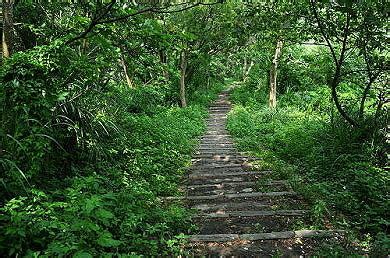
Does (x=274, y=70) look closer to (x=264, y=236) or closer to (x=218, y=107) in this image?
(x=218, y=107)

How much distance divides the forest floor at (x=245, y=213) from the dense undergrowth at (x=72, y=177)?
342mm

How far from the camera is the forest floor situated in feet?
11.4

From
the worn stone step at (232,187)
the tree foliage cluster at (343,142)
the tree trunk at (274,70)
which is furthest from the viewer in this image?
the tree trunk at (274,70)

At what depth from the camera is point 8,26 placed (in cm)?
401

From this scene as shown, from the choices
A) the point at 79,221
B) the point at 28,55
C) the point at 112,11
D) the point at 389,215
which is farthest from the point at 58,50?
the point at 389,215

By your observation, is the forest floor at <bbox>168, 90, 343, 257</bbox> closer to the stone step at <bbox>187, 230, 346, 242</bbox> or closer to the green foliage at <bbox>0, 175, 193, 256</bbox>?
the stone step at <bbox>187, 230, 346, 242</bbox>

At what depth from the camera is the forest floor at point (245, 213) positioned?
347 cm

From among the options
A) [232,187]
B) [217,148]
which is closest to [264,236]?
[232,187]

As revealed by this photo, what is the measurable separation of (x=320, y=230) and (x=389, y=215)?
1.12 metres

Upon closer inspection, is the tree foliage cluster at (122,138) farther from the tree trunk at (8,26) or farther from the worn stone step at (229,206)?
the worn stone step at (229,206)

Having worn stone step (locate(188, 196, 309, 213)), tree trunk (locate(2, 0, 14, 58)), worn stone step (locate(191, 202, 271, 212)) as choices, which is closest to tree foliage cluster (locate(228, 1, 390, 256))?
worn stone step (locate(188, 196, 309, 213))

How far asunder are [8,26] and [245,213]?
3876 mm

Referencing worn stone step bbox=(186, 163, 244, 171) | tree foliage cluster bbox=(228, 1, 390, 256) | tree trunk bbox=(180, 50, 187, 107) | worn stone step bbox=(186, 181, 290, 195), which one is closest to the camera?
tree foliage cluster bbox=(228, 1, 390, 256)

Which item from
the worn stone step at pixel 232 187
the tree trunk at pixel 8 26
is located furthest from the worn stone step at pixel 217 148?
the tree trunk at pixel 8 26
